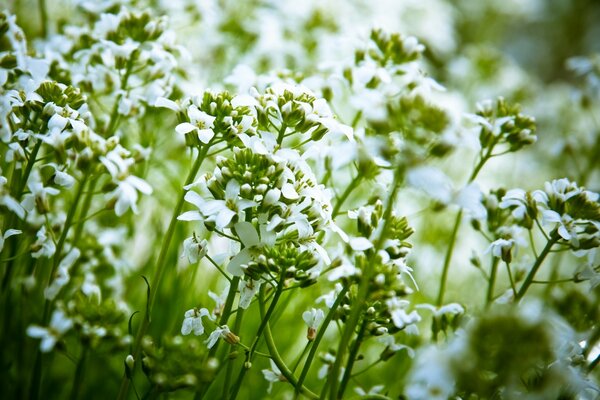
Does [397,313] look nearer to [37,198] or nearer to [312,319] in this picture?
[312,319]

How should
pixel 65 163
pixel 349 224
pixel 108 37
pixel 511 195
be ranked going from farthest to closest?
1. pixel 349 224
2. pixel 108 37
3. pixel 511 195
4. pixel 65 163

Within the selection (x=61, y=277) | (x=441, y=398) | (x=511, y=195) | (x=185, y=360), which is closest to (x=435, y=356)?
(x=441, y=398)

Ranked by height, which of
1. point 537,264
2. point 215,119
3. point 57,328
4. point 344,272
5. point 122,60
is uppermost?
point 122,60

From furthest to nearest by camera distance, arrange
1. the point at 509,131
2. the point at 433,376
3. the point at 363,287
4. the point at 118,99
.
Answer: the point at 118,99, the point at 509,131, the point at 363,287, the point at 433,376

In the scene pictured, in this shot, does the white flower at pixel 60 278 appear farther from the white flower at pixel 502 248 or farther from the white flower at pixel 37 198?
the white flower at pixel 502 248

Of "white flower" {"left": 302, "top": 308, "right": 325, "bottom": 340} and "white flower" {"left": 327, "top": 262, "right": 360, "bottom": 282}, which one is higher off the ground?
"white flower" {"left": 327, "top": 262, "right": 360, "bottom": 282}

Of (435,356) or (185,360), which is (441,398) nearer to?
(435,356)

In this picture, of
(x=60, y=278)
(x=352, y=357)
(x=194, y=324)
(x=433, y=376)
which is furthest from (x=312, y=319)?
(x=60, y=278)

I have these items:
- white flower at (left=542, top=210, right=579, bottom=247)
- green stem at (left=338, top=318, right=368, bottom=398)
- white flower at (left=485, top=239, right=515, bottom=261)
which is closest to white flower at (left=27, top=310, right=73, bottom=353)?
green stem at (left=338, top=318, right=368, bottom=398)

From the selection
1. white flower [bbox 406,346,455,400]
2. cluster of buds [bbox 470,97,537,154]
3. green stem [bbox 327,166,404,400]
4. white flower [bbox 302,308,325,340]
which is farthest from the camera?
cluster of buds [bbox 470,97,537,154]

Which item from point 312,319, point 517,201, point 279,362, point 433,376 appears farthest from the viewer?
point 517,201

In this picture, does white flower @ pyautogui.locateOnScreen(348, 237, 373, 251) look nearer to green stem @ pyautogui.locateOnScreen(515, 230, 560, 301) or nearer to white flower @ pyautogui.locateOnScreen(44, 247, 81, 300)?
green stem @ pyautogui.locateOnScreen(515, 230, 560, 301)
